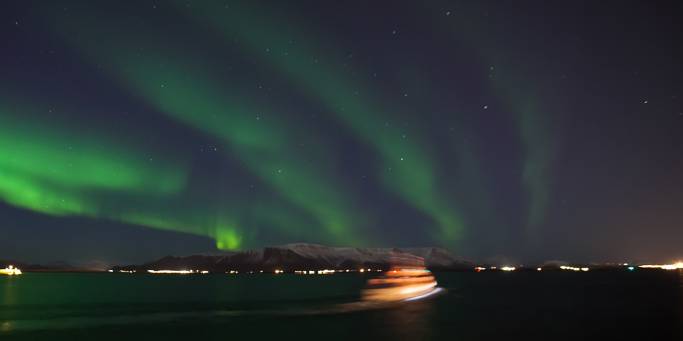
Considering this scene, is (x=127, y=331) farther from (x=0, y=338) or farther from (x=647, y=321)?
(x=647, y=321)

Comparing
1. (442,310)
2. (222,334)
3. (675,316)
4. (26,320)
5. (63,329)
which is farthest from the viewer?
(442,310)

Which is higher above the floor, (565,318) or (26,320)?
(26,320)

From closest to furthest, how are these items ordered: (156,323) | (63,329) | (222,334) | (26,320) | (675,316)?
(222,334), (63,329), (156,323), (26,320), (675,316)

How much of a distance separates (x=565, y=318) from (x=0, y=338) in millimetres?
46101

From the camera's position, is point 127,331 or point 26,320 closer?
point 127,331

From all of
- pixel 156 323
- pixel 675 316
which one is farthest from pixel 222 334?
pixel 675 316

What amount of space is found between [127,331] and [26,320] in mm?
16106

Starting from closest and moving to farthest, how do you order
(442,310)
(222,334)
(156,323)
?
(222,334) → (156,323) → (442,310)

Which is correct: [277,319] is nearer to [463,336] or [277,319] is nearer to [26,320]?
[463,336]

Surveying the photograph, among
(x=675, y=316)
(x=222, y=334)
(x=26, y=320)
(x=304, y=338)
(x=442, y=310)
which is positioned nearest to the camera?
(x=304, y=338)

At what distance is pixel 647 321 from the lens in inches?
1960

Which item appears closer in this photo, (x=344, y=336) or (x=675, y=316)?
(x=344, y=336)

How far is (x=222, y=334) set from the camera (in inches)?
1518

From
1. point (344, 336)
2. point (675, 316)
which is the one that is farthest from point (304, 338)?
point (675, 316)
